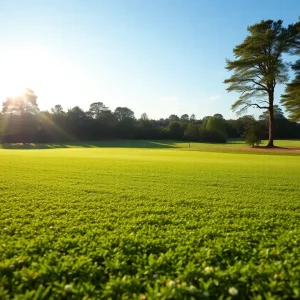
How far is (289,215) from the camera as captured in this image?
5953mm

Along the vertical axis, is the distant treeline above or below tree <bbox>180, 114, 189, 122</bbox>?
below

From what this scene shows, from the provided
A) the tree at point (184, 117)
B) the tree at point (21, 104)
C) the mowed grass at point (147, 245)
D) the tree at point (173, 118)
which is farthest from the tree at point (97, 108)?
the mowed grass at point (147, 245)

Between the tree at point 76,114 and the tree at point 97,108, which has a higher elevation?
the tree at point 97,108

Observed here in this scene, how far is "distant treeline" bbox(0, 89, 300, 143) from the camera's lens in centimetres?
6281

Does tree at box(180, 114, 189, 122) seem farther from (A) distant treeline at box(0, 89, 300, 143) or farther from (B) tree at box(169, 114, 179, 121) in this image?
(A) distant treeline at box(0, 89, 300, 143)

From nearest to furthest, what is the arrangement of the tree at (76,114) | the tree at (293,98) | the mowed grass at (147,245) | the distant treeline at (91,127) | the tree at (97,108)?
the mowed grass at (147,245), the tree at (293,98), the distant treeline at (91,127), the tree at (76,114), the tree at (97,108)

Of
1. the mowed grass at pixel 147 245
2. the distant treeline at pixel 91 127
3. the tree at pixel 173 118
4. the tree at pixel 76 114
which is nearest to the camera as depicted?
the mowed grass at pixel 147 245

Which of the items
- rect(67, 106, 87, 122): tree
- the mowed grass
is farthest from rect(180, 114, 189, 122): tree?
the mowed grass

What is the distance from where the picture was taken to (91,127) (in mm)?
77250

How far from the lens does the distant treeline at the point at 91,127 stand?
6281cm

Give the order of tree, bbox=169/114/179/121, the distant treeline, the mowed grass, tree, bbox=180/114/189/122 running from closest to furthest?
the mowed grass < the distant treeline < tree, bbox=169/114/179/121 < tree, bbox=180/114/189/122

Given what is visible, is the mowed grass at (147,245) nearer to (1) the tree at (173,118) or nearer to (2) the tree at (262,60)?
(2) the tree at (262,60)

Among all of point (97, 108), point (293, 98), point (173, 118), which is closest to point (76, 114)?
point (97, 108)

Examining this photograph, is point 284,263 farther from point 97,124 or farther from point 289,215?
point 97,124
